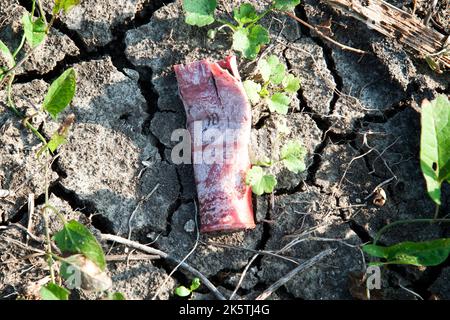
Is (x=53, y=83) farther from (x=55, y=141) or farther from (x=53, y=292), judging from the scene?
(x=53, y=292)

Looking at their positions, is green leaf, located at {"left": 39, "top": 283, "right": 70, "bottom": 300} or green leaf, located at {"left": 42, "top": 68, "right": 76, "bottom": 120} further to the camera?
green leaf, located at {"left": 42, "top": 68, "right": 76, "bottom": 120}

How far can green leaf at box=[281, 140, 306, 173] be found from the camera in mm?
2771

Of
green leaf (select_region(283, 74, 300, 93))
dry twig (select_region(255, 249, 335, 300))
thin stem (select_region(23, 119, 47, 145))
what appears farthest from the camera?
green leaf (select_region(283, 74, 300, 93))

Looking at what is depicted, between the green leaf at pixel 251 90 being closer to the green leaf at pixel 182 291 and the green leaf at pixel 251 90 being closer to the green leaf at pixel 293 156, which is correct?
the green leaf at pixel 293 156

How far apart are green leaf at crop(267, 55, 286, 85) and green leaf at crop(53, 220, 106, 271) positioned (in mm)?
1000

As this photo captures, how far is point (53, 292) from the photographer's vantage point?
251 cm

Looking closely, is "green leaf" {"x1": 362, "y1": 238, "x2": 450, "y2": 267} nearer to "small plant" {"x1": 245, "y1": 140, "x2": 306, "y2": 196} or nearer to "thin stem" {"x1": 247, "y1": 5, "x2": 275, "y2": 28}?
"small plant" {"x1": 245, "y1": 140, "x2": 306, "y2": 196}

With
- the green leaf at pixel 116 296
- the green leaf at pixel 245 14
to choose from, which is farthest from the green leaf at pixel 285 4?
the green leaf at pixel 116 296

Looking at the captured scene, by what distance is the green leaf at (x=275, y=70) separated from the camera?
291 cm

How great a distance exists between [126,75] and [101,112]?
0.66ft

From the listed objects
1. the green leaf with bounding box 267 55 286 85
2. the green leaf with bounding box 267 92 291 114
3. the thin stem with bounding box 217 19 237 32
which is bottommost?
the green leaf with bounding box 267 92 291 114

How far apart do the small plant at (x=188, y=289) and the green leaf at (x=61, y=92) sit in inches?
34.3

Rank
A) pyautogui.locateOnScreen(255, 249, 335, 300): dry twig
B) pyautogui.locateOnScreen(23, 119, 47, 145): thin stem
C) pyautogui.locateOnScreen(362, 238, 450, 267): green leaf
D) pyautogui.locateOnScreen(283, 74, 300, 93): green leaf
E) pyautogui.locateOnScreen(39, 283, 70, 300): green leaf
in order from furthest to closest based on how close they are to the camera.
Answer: pyautogui.locateOnScreen(283, 74, 300, 93): green leaf, pyautogui.locateOnScreen(23, 119, 47, 145): thin stem, pyautogui.locateOnScreen(255, 249, 335, 300): dry twig, pyautogui.locateOnScreen(362, 238, 450, 267): green leaf, pyautogui.locateOnScreen(39, 283, 70, 300): green leaf

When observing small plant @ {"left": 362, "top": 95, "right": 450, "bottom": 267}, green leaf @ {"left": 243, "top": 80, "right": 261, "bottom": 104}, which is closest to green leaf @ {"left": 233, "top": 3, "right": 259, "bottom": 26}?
green leaf @ {"left": 243, "top": 80, "right": 261, "bottom": 104}
